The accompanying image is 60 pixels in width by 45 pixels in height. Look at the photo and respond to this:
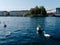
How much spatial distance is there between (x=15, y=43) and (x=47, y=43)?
15.4 ft

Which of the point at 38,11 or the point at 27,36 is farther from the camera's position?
the point at 38,11

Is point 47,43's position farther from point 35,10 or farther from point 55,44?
point 35,10

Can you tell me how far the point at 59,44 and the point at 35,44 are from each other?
11.0 ft

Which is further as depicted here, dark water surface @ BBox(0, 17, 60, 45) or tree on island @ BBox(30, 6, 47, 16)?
tree on island @ BBox(30, 6, 47, 16)

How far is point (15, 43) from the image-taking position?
25.6 metres

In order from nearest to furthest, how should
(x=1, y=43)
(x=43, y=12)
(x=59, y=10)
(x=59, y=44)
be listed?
(x=59, y=44) < (x=1, y=43) < (x=43, y=12) < (x=59, y=10)

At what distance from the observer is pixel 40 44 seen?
80.1 ft

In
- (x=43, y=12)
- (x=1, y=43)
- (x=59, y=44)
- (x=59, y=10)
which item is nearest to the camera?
(x=59, y=44)

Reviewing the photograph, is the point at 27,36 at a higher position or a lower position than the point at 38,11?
higher

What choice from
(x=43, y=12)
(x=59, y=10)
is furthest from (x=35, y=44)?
(x=59, y=10)

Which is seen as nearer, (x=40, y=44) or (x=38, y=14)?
(x=40, y=44)

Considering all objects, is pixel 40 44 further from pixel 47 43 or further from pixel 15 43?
pixel 15 43

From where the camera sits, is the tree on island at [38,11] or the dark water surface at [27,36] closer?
the dark water surface at [27,36]

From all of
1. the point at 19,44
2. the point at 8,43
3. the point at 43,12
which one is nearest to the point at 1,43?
the point at 8,43
